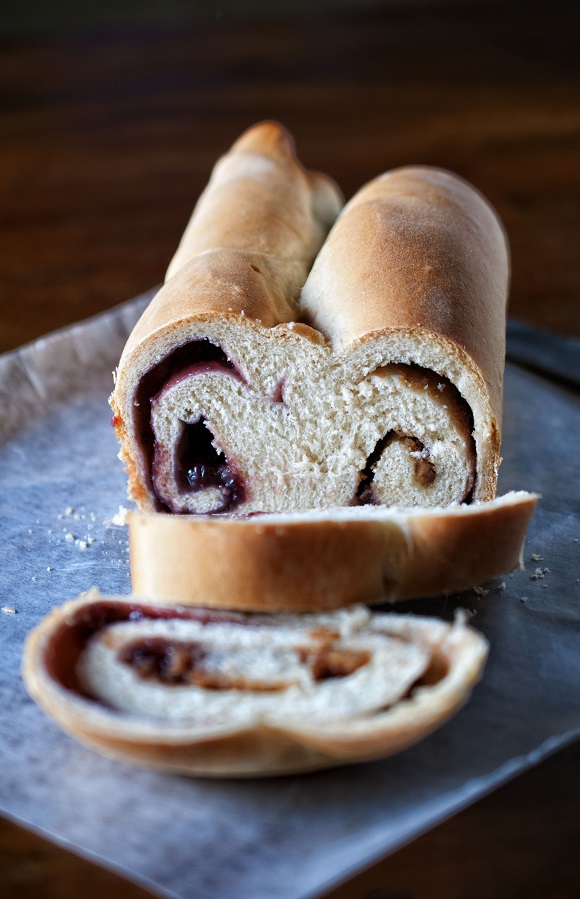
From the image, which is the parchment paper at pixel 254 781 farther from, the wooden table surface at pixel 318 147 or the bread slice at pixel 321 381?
the bread slice at pixel 321 381

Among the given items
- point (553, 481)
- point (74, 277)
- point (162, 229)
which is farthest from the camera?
point (162, 229)

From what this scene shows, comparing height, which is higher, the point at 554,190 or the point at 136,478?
the point at 554,190

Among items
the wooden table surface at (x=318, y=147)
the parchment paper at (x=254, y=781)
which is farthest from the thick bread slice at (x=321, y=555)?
the wooden table surface at (x=318, y=147)

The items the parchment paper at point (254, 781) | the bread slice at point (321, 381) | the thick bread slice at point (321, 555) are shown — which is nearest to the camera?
the parchment paper at point (254, 781)

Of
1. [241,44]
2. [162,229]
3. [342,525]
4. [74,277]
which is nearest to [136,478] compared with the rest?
[342,525]

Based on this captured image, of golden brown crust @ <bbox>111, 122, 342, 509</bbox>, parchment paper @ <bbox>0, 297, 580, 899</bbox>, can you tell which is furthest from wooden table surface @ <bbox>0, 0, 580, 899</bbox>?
golden brown crust @ <bbox>111, 122, 342, 509</bbox>

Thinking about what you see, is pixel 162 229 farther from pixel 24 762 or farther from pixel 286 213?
pixel 24 762
